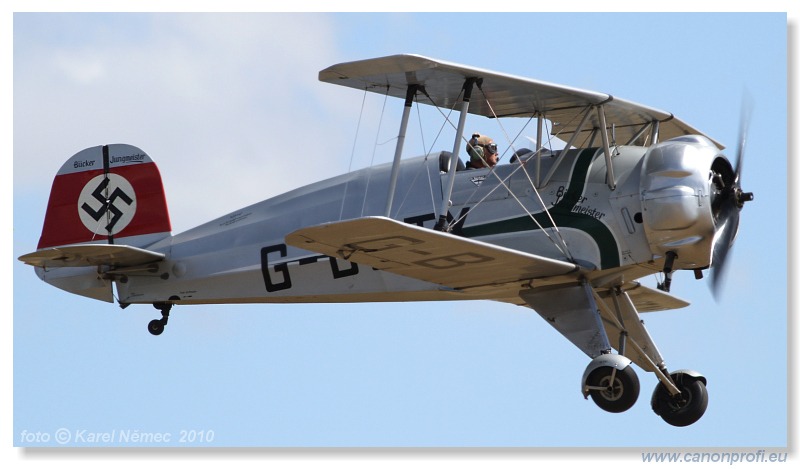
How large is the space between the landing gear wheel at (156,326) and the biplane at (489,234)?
2 centimetres

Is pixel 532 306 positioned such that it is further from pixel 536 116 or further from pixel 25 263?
pixel 25 263

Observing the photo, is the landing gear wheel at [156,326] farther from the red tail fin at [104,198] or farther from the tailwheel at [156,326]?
the red tail fin at [104,198]

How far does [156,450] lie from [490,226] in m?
3.43

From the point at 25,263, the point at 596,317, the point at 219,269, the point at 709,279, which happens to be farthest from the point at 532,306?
the point at 25,263

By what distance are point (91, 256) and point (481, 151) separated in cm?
384

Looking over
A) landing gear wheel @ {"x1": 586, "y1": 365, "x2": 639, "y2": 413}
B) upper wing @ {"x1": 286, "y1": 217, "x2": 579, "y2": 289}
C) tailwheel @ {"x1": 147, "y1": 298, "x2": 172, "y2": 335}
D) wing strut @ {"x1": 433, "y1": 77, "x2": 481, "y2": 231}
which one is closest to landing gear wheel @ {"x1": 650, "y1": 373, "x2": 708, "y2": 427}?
landing gear wheel @ {"x1": 586, "y1": 365, "x2": 639, "y2": 413}

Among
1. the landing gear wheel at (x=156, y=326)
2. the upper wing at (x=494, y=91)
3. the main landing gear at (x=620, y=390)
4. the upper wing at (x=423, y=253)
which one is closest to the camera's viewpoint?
the upper wing at (x=423, y=253)

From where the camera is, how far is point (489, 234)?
12.2 m

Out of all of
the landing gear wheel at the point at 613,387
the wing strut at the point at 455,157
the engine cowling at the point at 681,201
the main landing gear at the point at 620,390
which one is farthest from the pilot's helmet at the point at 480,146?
the landing gear wheel at the point at 613,387

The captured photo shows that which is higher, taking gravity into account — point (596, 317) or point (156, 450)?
point (596, 317)

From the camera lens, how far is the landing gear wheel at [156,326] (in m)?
13.9

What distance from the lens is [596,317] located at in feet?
39.4

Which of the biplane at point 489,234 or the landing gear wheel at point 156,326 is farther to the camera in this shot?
the landing gear wheel at point 156,326

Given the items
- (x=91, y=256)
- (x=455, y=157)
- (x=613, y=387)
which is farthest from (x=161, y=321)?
(x=613, y=387)
